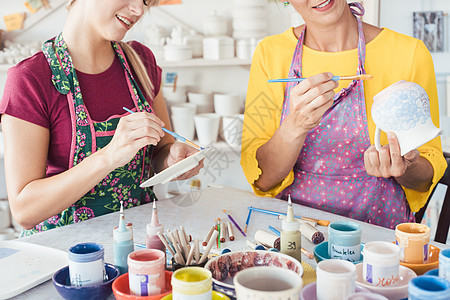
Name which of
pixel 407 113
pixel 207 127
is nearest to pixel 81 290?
pixel 407 113

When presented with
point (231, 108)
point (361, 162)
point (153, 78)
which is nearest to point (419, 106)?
point (361, 162)

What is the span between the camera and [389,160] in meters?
1.43

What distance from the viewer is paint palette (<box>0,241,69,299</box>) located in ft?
3.72

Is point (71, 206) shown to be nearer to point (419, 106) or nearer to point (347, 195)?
point (347, 195)

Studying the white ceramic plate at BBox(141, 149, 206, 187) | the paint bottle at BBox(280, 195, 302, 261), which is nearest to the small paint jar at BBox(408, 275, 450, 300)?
the paint bottle at BBox(280, 195, 302, 261)

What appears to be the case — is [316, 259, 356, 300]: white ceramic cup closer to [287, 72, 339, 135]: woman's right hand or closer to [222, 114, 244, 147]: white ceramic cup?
[287, 72, 339, 135]: woman's right hand

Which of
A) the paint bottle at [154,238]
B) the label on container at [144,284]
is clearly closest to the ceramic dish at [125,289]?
the label on container at [144,284]

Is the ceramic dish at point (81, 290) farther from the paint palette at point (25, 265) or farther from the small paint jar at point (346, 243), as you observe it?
the small paint jar at point (346, 243)

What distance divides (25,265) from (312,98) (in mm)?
870

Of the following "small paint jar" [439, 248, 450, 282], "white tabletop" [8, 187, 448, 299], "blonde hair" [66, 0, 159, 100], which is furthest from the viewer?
"blonde hair" [66, 0, 159, 100]

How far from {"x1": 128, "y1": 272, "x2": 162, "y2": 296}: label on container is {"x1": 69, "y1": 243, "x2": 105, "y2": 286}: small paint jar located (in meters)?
0.09

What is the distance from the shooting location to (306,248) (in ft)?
4.35

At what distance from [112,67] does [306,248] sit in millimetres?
918

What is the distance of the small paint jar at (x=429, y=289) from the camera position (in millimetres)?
799
